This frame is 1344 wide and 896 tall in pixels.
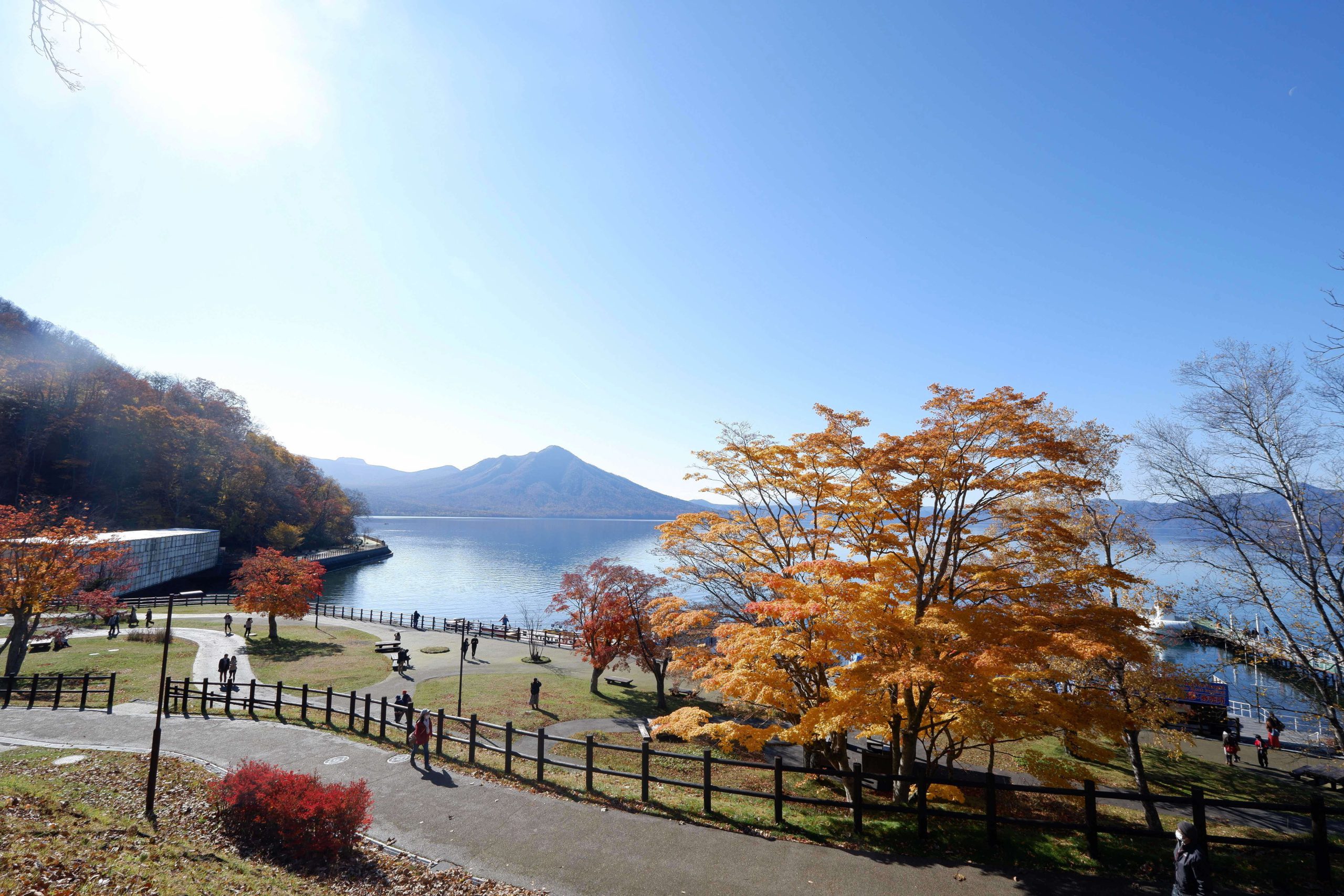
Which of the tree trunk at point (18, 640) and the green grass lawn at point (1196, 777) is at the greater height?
the tree trunk at point (18, 640)

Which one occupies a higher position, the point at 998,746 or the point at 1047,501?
the point at 1047,501

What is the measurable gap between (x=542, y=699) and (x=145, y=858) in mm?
17703

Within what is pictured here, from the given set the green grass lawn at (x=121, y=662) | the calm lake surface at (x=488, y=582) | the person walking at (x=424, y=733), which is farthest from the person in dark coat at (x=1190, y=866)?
the green grass lawn at (x=121, y=662)

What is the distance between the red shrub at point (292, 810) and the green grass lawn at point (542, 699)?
36.4ft

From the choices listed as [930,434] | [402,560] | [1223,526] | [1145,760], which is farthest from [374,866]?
[402,560]

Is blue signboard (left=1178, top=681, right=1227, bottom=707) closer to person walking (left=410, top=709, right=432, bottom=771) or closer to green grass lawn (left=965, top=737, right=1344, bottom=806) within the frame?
green grass lawn (left=965, top=737, right=1344, bottom=806)

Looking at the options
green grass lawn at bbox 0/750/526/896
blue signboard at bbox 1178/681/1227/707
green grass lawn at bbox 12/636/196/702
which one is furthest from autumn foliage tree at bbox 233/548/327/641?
blue signboard at bbox 1178/681/1227/707

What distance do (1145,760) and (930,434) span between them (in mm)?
19831

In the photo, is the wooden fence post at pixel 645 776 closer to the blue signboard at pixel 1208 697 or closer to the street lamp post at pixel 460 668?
the street lamp post at pixel 460 668

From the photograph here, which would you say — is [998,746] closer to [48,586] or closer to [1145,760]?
[1145,760]

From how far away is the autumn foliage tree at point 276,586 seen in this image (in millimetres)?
33406

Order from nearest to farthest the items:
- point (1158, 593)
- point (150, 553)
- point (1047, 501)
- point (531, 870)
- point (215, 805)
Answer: point (531, 870), point (215, 805), point (1158, 593), point (1047, 501), point (150, 553)

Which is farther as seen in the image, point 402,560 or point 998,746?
point 402,560

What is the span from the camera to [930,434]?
42.9 feet
